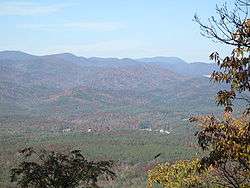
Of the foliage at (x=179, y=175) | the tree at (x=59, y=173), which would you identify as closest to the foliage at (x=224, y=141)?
the foliage at (x=179, y=175)

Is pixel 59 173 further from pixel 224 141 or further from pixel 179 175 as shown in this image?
pixel 224 141

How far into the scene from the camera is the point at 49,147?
614ft

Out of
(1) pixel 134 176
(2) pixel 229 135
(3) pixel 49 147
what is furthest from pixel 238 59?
(3) pixel 49 147

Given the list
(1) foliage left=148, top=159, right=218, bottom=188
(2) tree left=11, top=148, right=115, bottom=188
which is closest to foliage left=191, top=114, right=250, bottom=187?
(1) foliage left=148, top=159, right=218, bottom=188

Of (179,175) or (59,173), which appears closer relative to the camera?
(59,173)

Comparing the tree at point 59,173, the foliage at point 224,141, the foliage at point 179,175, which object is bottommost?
the foliage at point 179,175

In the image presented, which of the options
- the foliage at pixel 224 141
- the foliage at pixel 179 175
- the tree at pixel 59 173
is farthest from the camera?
the foliage at pixel 179 175

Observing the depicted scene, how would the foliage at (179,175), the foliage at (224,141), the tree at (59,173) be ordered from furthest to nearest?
the foliage at (179,175) < the tree at (59,173) < the foliage at (224,141)

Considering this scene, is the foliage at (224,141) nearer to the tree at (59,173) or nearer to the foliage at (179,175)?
the foliage at (179,175)

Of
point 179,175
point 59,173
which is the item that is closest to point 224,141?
point 59,173

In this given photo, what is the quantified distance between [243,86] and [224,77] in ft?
2.20

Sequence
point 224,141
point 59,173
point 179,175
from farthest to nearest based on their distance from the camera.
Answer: point 179,175, point 59,173, point 224,141

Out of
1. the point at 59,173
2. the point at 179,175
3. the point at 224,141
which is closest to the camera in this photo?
the point at 224,141

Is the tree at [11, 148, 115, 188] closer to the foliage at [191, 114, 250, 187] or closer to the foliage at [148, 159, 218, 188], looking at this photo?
the foliage at [148, 159, 218, 188]
